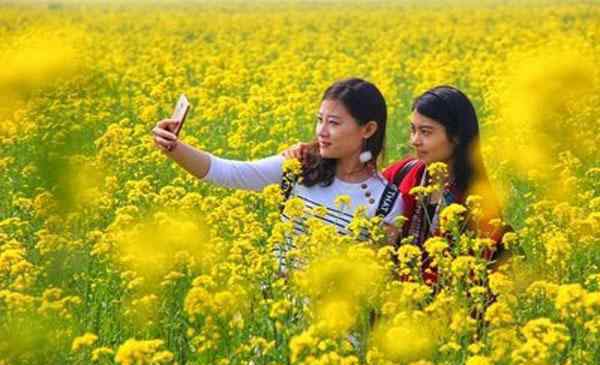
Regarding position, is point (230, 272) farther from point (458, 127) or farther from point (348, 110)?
point (458, 127)

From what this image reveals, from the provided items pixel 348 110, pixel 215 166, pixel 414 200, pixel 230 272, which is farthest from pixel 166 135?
pixel 414 200

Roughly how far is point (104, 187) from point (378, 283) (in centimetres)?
235

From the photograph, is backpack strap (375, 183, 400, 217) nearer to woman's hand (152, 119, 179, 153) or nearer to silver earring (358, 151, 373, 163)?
silver earring (358, 151, 373, 163)

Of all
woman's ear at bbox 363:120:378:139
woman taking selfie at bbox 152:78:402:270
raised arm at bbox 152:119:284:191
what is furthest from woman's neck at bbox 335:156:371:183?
raised arm at bbox 152:119:284:191

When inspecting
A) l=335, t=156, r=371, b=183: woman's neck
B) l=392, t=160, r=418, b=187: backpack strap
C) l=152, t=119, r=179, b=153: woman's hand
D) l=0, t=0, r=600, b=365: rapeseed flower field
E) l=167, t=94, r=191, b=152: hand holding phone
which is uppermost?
l=167, t=94, r=191, b=152: hand holding phone

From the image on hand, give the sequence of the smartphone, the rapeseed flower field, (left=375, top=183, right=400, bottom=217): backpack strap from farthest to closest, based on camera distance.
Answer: (left=375, top=183, right=400, bottom=217): backpack strap, the smartphone, the rapeseed flower field

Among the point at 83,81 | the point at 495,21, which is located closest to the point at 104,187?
the point at 83,81

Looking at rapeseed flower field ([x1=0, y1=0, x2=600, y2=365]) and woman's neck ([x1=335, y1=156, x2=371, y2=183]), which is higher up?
woman's neck ([x1=335, y1=156, x2=371, y2=183])

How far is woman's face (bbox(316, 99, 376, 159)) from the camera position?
5.02 meters

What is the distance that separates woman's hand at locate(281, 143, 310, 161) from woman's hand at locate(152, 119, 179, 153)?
643 millimetres

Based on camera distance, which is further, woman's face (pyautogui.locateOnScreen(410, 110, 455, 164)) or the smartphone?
woman's face (pyautogui.locateOnScreen(410, 110, 455, 164))

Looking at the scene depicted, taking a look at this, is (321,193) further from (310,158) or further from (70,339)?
(70,339)

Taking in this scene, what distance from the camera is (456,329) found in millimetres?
3789

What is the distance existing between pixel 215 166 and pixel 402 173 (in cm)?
91
